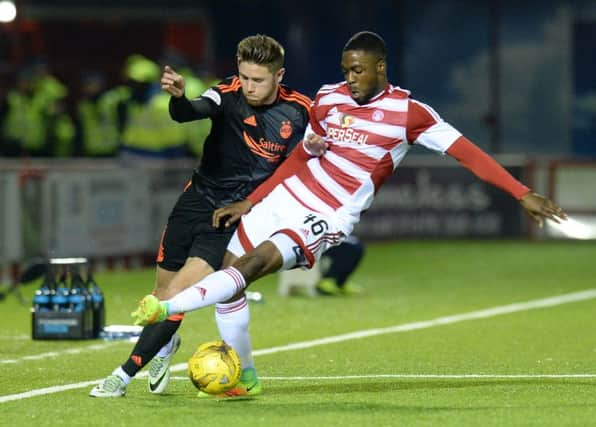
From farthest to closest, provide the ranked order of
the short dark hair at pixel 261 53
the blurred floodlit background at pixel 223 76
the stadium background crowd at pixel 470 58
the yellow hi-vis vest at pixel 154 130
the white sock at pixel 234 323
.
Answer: the stadium background crowd at pixel 470 58
the yellow hi-vis vest at pixel 154 130
the blurred floodlit background at pixel 223 76
the white sock at pixel 234 323
the short dark hair at pixel 261 53

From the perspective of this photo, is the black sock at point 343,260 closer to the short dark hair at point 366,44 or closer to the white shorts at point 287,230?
the white shorts at point 287,230

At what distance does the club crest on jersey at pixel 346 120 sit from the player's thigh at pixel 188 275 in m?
1.07

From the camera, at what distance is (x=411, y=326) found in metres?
13.5

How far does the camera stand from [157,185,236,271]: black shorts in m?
9.34

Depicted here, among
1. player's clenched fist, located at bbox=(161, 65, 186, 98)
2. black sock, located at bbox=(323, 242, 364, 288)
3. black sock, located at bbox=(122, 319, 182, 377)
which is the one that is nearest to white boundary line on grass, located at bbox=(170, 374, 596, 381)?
black sock, located at bbox=(122, 319, 182, 377)

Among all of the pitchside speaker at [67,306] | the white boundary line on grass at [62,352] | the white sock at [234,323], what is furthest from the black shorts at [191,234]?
the pitchside speaker at [67,306]

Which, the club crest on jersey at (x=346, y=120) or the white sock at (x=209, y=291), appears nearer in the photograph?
the white sock at (x=209, y=291)

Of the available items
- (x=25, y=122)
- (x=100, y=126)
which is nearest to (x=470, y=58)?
(x=100, y=126)

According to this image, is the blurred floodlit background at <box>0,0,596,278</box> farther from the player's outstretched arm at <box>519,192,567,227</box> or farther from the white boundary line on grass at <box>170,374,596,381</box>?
the player's outstretched arm at <box>519,192,567,227</box>

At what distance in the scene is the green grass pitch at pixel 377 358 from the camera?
8609mm

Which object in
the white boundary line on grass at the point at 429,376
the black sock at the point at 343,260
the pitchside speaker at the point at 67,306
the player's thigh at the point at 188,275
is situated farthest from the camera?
the black sock at the point at 343,260

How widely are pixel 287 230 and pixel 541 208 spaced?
4.48 feet

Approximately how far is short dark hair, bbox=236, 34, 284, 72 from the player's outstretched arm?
4.97 ft

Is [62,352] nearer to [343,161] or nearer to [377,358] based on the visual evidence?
[377,358]
